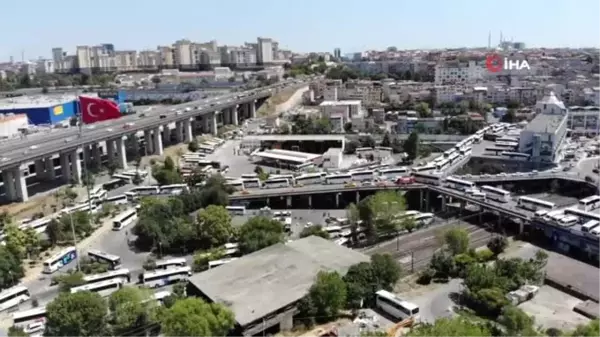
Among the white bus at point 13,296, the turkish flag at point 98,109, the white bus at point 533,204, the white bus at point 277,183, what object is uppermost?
the turkish flag at point 98,109

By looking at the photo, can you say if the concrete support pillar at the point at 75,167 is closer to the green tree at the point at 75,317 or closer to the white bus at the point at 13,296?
the white bus at the point at 13,296

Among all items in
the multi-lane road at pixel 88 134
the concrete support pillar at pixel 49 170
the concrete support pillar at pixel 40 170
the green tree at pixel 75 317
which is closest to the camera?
Answer: the green tree at pixel 75 317

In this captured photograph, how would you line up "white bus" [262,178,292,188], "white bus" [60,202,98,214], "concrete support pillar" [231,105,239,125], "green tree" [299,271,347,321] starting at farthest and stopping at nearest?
"concrete support pillar" [231,105,239,125] → "white bus" [262,178,292,188] → "white bus" [60,202,98,214] → "green tree" [299,271,347,321]

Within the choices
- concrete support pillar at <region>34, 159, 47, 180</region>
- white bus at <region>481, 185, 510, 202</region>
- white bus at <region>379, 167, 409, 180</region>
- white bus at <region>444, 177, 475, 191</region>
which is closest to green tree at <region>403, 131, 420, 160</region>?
white bus at <region>379, 167, 409, 180</region>

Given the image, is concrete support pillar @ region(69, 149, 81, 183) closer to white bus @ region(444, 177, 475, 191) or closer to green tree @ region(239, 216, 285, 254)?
green tree @ region(239, 216, 285, 254)

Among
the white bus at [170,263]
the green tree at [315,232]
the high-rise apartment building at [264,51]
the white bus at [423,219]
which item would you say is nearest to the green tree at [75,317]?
the white bus at [170,263]

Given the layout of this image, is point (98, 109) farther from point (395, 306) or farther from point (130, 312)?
point (395, 306)
